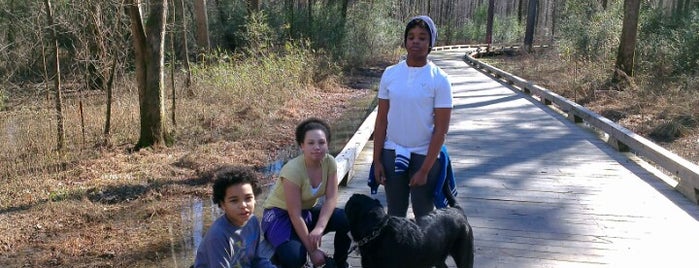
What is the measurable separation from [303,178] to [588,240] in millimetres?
2572

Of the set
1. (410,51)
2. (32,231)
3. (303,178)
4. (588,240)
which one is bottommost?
(32,231)

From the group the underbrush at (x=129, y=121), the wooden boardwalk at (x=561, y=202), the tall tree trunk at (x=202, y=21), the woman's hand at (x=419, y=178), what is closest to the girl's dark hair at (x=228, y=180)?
the woman's hand at (x=419, y=178)

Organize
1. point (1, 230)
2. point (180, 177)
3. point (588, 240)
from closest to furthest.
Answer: point (588, 240)
point (1, 230)
point (180, 177)

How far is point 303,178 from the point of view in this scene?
119 inches

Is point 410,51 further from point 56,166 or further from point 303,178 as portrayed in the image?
point 56,166

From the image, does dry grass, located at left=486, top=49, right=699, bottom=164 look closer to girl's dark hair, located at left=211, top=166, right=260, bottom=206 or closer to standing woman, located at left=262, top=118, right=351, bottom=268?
standing woman, located at left=262, top=118, right=351, bottom=268

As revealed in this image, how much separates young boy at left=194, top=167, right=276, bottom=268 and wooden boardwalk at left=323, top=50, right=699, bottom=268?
131 cm

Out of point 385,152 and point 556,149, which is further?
point 556,149

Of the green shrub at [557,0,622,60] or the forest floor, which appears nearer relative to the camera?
the forest floor

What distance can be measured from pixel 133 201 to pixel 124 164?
1.50 m

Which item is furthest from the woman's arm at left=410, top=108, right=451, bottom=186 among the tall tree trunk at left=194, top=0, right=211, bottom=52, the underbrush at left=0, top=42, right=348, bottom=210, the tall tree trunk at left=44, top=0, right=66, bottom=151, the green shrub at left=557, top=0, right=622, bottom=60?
the green shrub at left=557, top=0, right=622, bottom=60

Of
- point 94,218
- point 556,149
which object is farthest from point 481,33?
point 94,218

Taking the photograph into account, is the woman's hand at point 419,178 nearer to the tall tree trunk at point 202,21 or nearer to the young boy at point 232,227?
the young boy at point 232,227

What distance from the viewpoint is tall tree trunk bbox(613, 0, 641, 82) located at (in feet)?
41.8
